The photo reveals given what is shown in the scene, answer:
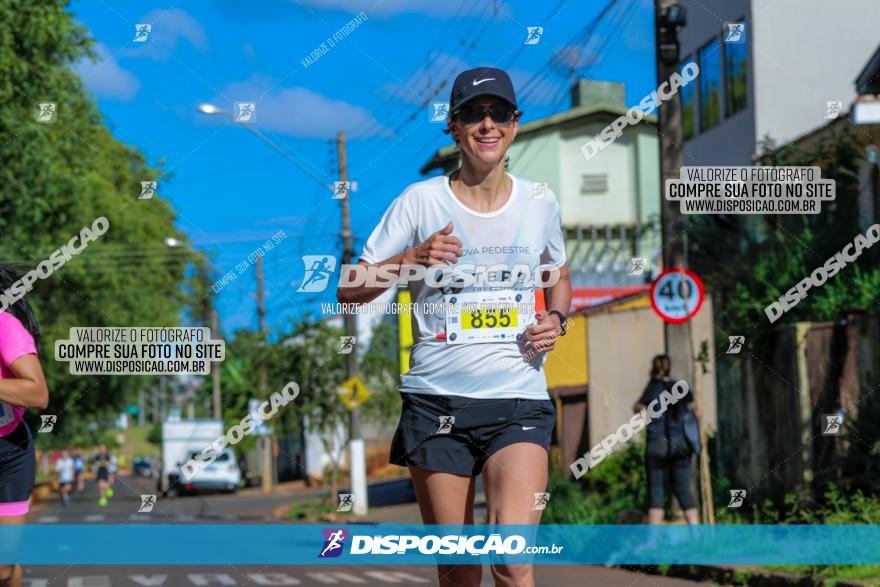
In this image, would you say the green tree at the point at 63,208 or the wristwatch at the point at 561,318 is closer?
the wristwatch at the point at 561,318

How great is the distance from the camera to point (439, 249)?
15.9ft

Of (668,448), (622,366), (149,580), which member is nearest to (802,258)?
(668,448)

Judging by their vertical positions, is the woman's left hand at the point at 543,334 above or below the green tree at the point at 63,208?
below

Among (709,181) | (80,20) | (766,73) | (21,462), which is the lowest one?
(21,462)

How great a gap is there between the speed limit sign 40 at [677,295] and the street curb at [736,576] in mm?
2358

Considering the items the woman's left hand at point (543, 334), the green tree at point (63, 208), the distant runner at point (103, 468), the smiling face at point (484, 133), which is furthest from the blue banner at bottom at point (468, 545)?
the distant runner at point (103, 468)

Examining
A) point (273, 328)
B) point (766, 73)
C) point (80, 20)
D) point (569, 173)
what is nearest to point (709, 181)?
point (766, 73)

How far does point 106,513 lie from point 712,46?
16.6 metres

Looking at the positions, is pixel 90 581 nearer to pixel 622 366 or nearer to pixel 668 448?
pixel 668 448

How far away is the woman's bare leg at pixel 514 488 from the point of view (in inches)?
185

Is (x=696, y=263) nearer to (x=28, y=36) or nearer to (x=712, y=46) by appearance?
(x=712, y=46)

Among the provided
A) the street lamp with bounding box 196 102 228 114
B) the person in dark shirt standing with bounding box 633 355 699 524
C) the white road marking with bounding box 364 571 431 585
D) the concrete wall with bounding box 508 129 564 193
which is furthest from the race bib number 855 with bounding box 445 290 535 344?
the concrete wall with bounding box 508 129 564 193

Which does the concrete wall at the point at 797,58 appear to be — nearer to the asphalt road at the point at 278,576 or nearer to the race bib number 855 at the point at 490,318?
the asphalt road at the point at 278,576

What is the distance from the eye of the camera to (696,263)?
1862 centimetres
